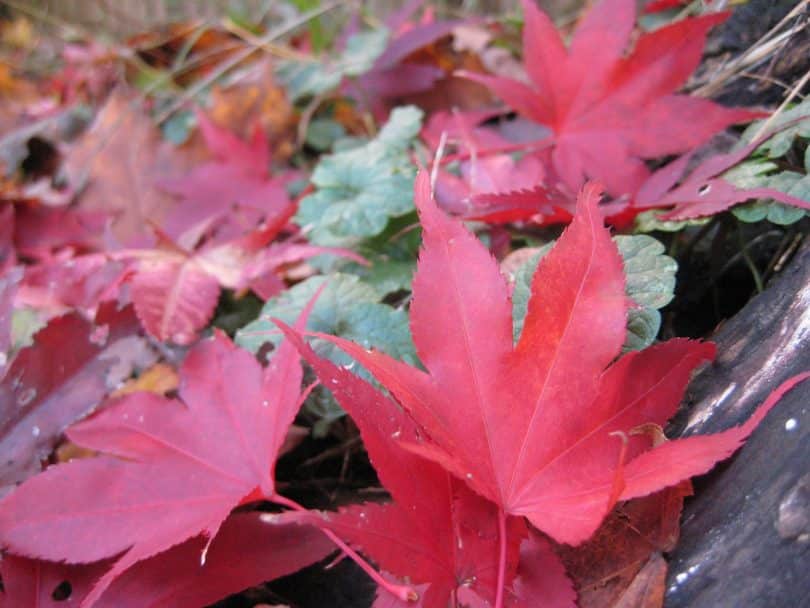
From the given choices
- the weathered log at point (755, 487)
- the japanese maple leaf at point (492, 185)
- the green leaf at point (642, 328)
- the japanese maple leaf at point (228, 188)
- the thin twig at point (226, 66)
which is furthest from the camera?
the thin twig at point (226, 66)

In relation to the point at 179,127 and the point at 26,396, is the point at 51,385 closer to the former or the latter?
the point at 26,396

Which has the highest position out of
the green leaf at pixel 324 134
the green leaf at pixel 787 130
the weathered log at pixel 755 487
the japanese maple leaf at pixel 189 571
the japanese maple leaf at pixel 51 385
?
the green leaf at pixel 787 130

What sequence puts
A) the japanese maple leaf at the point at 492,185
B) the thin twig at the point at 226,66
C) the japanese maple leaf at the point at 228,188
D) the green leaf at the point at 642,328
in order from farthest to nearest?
the thin twig at the point at 226,66
the japanese maple leaf at the point at 228,188
the japanese maple leaf at the point at 492,185
the green leaf at the point at 642,328

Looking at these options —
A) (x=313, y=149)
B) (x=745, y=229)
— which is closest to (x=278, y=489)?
(x=745, y=229)

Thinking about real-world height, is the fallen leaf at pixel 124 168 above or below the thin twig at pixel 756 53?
below

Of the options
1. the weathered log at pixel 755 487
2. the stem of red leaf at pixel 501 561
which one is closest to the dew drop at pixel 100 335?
the stem of red leaf at pixel 501 561

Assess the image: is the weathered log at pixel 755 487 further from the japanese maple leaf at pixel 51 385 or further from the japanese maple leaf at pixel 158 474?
the japanese maple leaf at pixel 51 385

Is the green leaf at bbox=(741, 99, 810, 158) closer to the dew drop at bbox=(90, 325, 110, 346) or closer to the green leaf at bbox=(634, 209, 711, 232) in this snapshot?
the green leaf at bbox=(634, 209, 711, 232)
